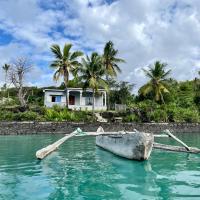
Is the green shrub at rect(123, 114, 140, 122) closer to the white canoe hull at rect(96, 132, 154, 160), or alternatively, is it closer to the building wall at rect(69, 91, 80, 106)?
the building wall at rect(69, 91, 80, 106)

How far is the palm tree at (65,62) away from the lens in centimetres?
3962

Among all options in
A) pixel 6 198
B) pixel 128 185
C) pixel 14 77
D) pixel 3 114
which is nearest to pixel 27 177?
pixel 6 198

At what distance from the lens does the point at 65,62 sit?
130 feet

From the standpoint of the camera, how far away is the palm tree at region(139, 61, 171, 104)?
41.9 meters

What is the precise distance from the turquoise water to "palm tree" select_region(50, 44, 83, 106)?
24.5 metres

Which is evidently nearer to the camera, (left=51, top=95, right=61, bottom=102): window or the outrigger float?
the outrigger float

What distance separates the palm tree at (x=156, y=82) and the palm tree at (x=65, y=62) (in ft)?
30.1

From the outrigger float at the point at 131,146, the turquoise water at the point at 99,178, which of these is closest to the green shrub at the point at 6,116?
the turquoise water at the point at 99,178

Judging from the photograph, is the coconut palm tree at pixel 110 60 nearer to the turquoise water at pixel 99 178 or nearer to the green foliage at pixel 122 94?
the green foliage at pixel 122 94

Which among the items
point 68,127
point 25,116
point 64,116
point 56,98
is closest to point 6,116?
point 25,116

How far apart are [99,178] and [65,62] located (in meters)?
30.0

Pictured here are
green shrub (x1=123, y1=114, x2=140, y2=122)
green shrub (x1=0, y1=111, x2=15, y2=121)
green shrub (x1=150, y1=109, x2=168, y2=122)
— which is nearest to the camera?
green shrub (x1=0, y1=111, x2=15, y2=121)

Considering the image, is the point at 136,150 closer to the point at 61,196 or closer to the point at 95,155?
the point at 95,155

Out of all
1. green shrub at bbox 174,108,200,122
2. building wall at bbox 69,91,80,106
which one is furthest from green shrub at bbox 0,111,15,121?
green shrub at bbox 174,108,200,122
